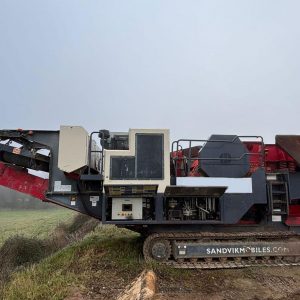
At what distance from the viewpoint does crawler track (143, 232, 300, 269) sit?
8.38 m

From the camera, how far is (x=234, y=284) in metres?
7.30

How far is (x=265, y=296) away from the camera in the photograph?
6.65 meters

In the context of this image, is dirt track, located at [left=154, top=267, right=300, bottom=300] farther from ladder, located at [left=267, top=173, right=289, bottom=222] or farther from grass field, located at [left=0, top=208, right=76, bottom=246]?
grass field, located at [left=0, top=208, right=76, bottom=246]

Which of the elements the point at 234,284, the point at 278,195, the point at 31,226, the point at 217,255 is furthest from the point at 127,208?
the point at 31,226

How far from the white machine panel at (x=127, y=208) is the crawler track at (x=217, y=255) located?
24.6 inches

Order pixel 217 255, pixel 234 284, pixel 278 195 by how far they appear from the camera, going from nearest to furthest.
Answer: pixel 234 284
pixel 217 255
pixel 278 195

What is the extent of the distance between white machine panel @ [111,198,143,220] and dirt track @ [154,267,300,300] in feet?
4.99

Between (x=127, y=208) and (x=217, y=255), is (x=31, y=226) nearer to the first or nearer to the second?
(x=127, y=208)

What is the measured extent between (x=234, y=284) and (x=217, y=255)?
1.20 meters

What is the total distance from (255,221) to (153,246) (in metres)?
2.76

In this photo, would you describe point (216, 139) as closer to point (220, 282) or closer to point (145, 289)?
point (220, 282)

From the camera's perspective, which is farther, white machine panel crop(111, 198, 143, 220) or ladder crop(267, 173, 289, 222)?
ladder crop(267, 173, 289, 222)

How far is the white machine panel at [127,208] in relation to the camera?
8438mm

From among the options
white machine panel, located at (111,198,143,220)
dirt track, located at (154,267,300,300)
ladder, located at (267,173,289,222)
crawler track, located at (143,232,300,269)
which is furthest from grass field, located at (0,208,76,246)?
ladder, located at (267,173,289,222)
